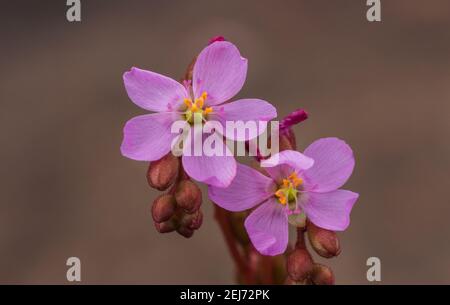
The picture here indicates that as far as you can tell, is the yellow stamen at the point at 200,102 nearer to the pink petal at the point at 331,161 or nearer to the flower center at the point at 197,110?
the flower center at the point at 197,110

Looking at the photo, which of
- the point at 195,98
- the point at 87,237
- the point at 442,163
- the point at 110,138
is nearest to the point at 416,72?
the point at 442,163

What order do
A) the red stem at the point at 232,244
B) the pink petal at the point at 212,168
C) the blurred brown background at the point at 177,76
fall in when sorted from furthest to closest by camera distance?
the blurred brown background at the point at 177,76 → the red stem at the point at 232,244 → the pink petal at the point at 212,168

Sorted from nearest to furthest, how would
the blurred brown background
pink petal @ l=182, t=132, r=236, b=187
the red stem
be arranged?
pink petal @ l=182, t=132, r=236, b=187, the red stem, the blurred brown background

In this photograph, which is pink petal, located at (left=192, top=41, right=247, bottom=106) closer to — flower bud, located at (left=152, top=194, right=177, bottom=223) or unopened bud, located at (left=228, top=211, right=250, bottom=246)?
flower bud, located at (left=152, top=194, right=177, bottom=223)

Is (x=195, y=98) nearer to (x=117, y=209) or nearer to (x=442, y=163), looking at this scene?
(x=117, y=209)

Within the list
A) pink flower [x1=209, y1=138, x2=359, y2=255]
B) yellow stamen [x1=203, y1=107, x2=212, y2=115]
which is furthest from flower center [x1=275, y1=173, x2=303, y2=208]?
yellow stamen [x1=203, y1=107, x2=212, y2=115]

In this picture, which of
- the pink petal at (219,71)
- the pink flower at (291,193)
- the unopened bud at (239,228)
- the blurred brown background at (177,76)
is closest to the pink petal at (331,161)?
the pink flower at (291,193)

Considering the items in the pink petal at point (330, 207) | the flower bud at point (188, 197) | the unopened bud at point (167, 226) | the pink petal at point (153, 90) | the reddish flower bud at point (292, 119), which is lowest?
the unopened bud at point (167, 226)
